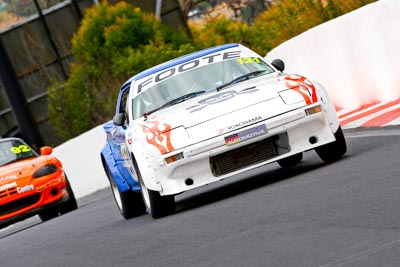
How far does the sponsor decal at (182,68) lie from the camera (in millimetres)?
13023

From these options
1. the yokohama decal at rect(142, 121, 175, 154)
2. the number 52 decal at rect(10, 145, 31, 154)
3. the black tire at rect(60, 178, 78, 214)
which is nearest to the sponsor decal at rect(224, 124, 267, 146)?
the yokohama decal at rect(142, 121, 175, 154)

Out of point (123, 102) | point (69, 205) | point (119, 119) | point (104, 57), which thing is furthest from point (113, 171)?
point (104, 57)

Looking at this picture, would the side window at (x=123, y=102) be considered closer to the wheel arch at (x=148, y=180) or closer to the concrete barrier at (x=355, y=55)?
the wheel arch at (x=148, y=180)

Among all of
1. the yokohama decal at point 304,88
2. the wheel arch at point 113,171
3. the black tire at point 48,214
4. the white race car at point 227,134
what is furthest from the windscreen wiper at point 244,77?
the black tire at point 48,214

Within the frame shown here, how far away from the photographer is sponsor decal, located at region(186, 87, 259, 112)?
11.9 m

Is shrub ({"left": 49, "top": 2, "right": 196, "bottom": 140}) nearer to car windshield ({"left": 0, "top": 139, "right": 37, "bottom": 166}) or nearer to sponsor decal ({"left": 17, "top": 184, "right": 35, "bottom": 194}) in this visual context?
car windshield ({"left": 0, "top": 139, "right": 37, "bottom": 166})

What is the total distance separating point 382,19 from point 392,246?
1095 cm

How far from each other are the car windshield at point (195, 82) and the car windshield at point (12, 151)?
636cm

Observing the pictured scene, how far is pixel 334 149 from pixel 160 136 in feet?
5.86

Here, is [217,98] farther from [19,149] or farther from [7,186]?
[19,149]

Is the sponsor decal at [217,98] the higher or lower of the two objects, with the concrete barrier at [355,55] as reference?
higher

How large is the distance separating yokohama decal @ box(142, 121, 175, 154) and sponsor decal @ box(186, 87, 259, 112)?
348 millimetres

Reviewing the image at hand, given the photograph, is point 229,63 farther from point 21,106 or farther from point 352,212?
point 21,106

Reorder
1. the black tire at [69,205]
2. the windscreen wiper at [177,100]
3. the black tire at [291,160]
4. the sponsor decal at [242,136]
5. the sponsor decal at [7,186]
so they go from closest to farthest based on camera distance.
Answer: the sponsor decal at [242,136]
the windscreen wiper at [177,100]
the black tire at [291,160]
the sponsor decal at [7,186]
the black tire at [69,205]
